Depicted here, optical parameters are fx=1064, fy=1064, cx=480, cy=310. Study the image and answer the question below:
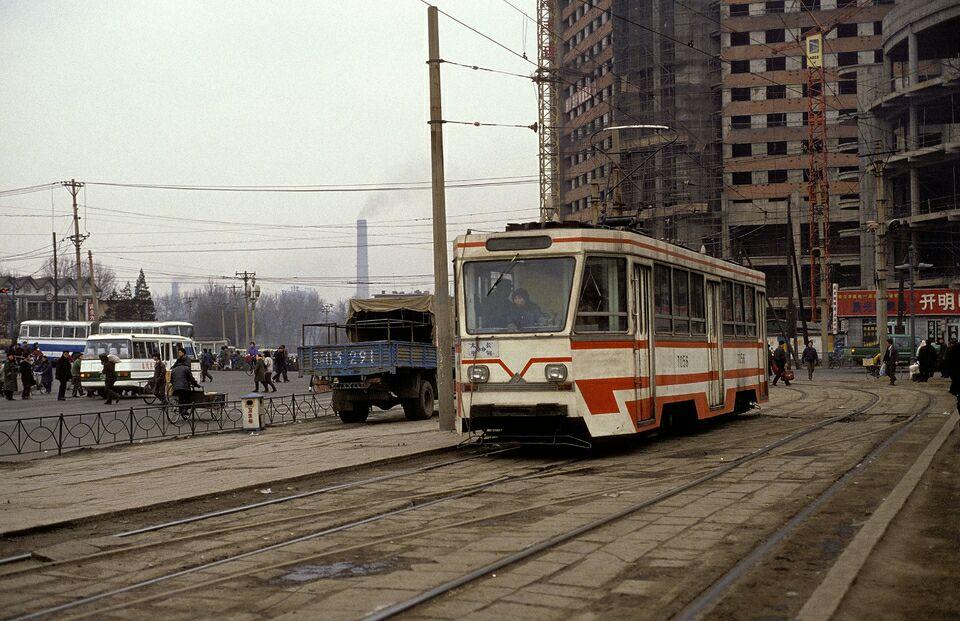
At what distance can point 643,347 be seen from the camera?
1466 cm

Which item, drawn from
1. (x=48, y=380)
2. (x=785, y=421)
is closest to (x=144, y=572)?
(x=785, y=421)

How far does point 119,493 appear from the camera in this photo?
12219mm

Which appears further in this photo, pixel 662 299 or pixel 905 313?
pixel 905 313

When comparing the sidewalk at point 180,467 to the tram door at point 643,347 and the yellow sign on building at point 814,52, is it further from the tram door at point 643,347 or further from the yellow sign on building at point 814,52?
the yellow sign on building at point 814,52

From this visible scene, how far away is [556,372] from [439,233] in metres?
7.21

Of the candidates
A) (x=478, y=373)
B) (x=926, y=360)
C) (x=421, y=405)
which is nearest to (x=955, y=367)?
(x=478, y=373)

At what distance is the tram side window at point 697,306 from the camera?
16906 millimetres

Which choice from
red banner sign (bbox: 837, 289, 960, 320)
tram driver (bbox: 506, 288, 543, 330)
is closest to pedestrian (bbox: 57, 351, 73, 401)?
tram driver (bbox: 506, 288, 543, 330)

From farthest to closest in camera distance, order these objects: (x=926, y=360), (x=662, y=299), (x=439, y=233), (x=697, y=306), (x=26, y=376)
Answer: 1. (x=926, y=360)
2. (x=26, y=376)
3. (x=439, y=233)
4. (x=697, y=306)
5. (x=662, y=299)

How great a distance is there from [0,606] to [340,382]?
1754 centimetres

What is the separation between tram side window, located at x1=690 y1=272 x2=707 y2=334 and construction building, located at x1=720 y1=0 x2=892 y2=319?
70.1 m

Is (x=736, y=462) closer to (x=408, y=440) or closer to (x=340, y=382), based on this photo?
(x=408, y=440)

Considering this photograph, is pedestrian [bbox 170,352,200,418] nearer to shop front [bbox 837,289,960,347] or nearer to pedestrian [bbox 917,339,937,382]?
pedestrian [bbox 917,339,937,382]

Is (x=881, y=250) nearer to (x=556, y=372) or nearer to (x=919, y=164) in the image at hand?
(x=919, y=164)
